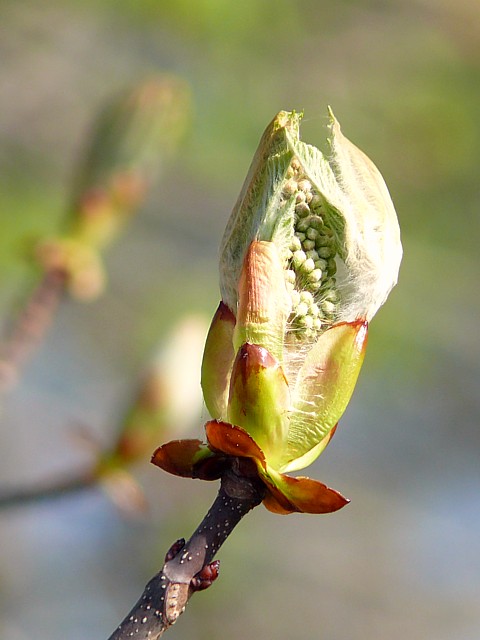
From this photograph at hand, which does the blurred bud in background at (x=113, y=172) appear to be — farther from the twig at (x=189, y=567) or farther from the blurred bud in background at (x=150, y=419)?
the twig at (x=189, y=567)

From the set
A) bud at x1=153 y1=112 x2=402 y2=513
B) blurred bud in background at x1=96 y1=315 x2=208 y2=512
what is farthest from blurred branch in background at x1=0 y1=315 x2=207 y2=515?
bud at x1=153 y1=112 x2=402 y2=513

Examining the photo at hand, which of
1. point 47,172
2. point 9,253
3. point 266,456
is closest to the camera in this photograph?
point 266,456

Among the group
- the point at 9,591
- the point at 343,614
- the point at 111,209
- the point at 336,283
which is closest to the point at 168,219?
the point at 9,591

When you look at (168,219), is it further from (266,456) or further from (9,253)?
(266,456)

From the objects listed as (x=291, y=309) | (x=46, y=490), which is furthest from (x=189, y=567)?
(x=46, y=490)

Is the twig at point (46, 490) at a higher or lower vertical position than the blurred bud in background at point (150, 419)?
lower

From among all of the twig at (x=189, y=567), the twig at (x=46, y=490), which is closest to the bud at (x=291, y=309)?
the twig at (x=189, y=567)

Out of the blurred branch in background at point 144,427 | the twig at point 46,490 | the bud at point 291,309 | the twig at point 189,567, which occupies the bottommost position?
the twig at point 46,490
